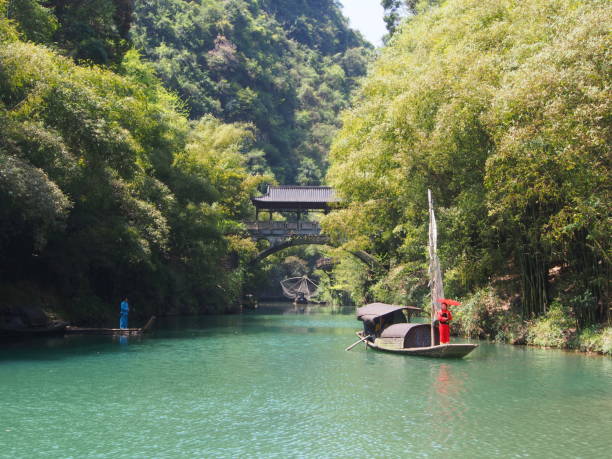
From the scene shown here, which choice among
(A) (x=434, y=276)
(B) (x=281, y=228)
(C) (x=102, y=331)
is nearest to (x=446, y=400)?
(A) (x=434, y=276)

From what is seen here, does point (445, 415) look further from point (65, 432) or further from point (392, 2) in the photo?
point (392, 2)

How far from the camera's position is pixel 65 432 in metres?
10.0

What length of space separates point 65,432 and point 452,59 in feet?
56.6

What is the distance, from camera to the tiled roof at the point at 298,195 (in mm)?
48219

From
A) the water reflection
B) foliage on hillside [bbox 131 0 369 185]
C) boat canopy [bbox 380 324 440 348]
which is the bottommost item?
the water reflection

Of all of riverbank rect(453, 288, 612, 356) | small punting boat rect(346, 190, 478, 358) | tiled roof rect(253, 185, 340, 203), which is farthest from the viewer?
tiled roof rect(253, 185, 340, 203)

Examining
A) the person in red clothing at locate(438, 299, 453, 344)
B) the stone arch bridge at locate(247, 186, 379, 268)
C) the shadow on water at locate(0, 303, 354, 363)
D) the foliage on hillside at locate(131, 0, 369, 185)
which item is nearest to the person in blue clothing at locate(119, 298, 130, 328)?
the shadow on water at locate(0, 303, 354, 363)

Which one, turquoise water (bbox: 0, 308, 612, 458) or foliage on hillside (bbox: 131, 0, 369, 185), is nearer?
turquoise water (bbox: 0, 308, 612, 458)

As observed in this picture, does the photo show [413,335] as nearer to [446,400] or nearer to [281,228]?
[446,400]

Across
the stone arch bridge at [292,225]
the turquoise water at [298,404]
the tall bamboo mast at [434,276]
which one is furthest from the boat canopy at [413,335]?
the stone arch bridge at [292,225]

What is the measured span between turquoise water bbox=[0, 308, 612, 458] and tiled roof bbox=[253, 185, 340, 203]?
92.3ft

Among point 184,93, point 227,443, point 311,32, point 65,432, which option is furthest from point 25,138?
point 311,32

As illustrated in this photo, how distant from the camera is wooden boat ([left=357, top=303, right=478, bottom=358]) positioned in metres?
18.0

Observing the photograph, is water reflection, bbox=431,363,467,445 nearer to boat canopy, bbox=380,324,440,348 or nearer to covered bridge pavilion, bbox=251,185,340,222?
boat canopy, bbox=380,324,440,348
